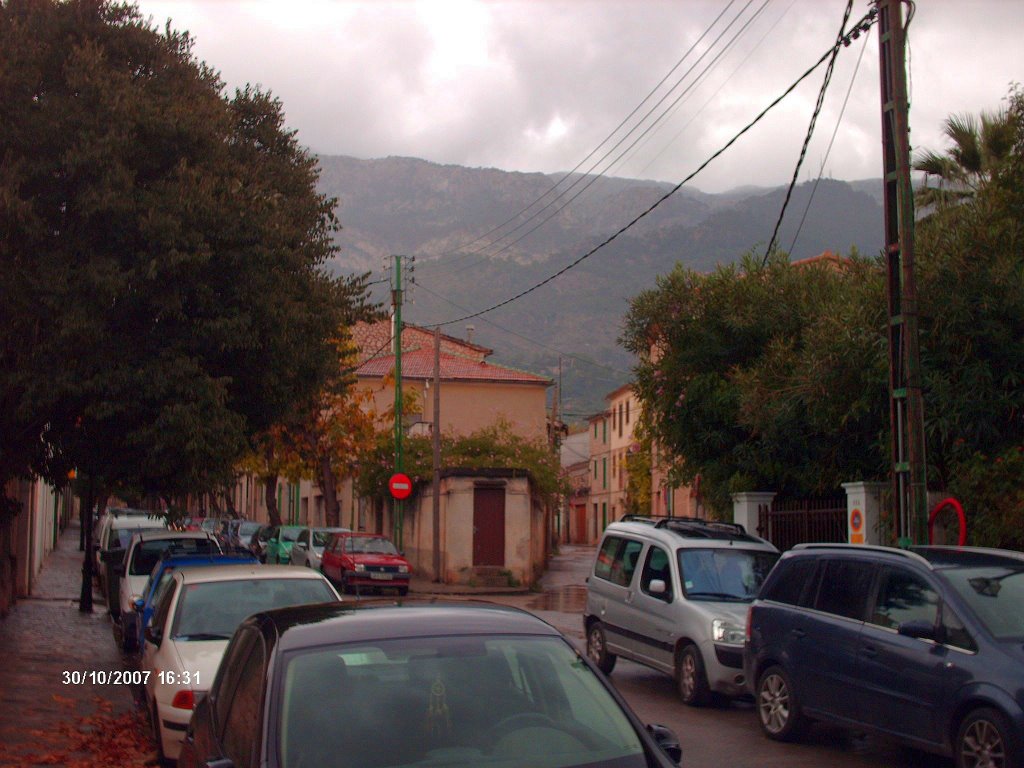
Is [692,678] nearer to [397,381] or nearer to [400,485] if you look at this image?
[400,485]

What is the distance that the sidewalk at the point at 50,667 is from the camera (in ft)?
34.9

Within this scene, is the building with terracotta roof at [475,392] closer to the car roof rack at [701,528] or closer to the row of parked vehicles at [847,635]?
the car roof rack at [701,528]

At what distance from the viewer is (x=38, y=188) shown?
13438 millimetres

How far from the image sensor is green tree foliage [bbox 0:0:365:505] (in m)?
12.9

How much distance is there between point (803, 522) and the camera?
17.9 meters

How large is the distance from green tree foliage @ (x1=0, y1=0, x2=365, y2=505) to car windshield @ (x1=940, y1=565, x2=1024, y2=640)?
8.44 metres

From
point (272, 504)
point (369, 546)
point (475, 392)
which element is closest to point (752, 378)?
point (369, 546)

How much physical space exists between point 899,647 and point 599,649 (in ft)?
20.3

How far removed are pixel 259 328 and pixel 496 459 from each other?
22.9 metres

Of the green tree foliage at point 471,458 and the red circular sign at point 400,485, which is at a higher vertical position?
the green tree foliage at point 471,458

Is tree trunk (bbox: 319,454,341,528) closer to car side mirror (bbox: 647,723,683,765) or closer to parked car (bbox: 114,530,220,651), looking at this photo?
parked car (bbox: 114,530,220,651)

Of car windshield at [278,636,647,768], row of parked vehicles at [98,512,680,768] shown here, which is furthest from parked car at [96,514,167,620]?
car windshield at [278,636,647,768]

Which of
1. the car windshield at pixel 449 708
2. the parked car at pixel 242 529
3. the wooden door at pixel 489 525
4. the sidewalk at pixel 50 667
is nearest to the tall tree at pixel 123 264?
the sidewalk at pixel 50 667

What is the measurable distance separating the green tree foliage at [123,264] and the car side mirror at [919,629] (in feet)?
26.8
